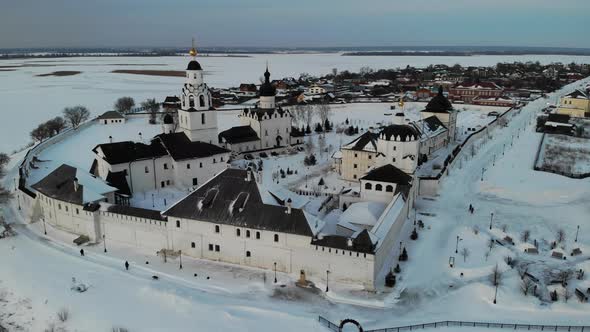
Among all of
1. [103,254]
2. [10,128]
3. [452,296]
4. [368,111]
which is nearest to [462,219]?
[452,296]

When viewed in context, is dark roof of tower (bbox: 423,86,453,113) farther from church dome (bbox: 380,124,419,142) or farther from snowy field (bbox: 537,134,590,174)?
church dome (bbox: 380,124,419,142)

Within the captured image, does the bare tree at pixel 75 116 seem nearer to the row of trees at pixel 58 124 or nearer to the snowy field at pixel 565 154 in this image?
the row of trees at pixel 58 124

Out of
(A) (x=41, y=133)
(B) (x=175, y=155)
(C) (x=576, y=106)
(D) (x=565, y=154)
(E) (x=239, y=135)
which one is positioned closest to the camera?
(B) (x=175, y=155)

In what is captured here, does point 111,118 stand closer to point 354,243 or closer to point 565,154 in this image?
point 354,243

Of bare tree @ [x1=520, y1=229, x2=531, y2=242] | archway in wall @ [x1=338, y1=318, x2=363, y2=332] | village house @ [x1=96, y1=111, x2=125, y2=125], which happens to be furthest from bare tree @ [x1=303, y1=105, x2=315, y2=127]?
archway in wall @ [x1=338, y1=318, x2=363, y2=332]

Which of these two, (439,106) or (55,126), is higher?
(439,106)

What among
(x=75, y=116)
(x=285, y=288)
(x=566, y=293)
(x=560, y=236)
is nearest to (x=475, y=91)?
(x=560, y=236)
